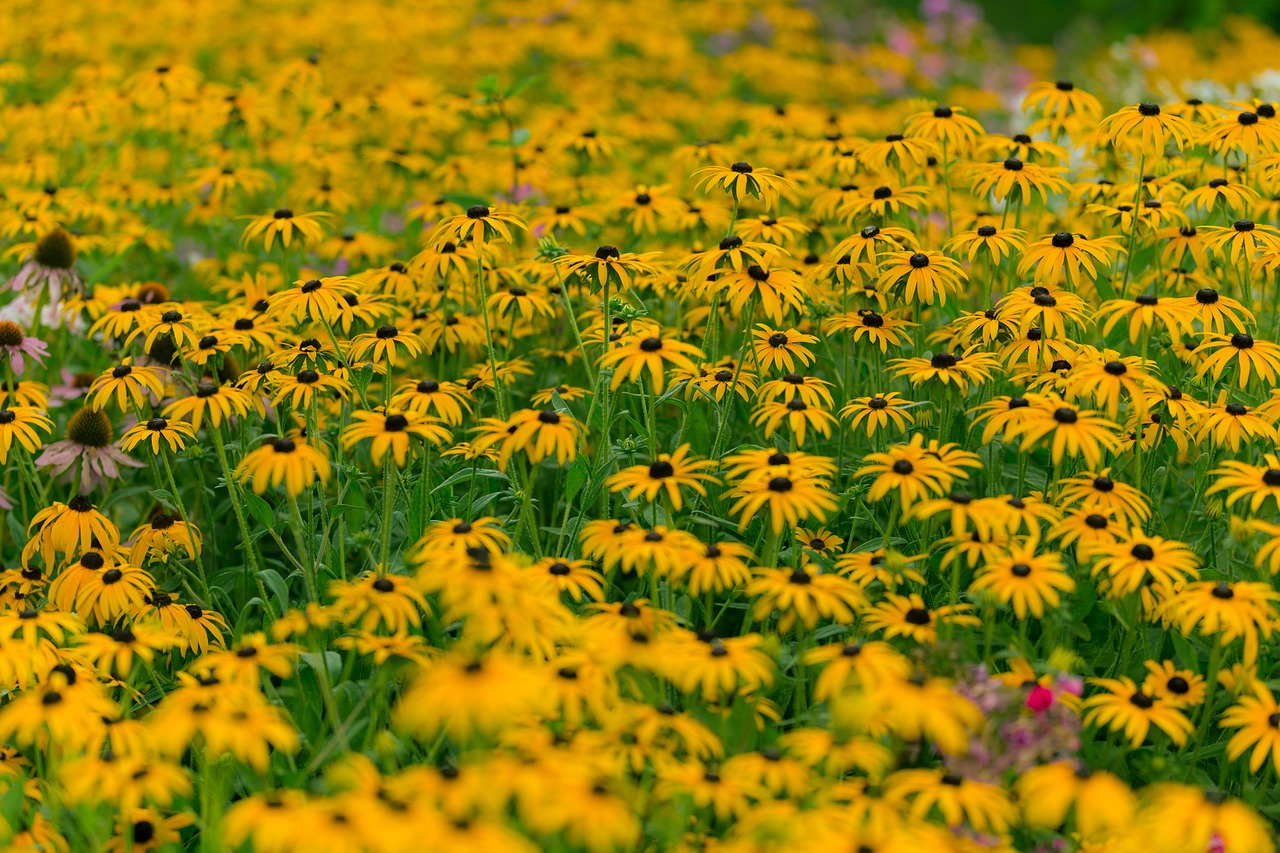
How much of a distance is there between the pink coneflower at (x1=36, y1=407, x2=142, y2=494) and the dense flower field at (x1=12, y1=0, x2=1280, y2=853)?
2 centimetres

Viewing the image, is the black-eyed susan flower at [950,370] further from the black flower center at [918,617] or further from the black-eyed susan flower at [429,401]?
the black-eyed susan flower at [429,401]

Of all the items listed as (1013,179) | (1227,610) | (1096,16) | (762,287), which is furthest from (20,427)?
(1096,16)

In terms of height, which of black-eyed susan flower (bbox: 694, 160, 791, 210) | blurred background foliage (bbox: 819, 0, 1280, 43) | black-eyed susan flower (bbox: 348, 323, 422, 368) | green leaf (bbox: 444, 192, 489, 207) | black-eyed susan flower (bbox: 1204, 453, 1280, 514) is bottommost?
black-eyed susan flower (bbox: 1204, 453, 1280, 514)

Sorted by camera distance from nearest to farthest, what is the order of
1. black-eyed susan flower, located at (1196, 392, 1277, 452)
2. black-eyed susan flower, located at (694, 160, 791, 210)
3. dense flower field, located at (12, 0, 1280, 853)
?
dense flower field, located at (12, 0, 1280, 853) → black-eyed susan flower, located at (1196, 392, 1277, 452) → black-eyed susan flower, located at (694, 160, 791, 210)

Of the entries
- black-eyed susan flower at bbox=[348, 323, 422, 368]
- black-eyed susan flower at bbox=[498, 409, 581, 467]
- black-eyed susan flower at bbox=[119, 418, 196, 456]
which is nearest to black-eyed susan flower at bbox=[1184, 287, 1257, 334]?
black-eyed susan flower at bbox=[498, 409, 581, 467]

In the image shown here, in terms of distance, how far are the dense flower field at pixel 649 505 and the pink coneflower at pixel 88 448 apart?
0.7 inches

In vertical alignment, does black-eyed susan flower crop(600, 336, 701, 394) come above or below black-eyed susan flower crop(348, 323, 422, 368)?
above

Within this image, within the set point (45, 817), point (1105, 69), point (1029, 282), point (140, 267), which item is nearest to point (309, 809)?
point (45, 817)

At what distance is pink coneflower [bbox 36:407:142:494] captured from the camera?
4.64m

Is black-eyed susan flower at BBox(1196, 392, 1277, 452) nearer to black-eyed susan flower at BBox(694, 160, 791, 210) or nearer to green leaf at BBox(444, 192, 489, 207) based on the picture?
black-eyed susan flower at BBox(694, 160, 791, 210)

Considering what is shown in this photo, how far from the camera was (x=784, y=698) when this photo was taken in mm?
3918

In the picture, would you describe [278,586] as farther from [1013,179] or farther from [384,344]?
[1013,179]

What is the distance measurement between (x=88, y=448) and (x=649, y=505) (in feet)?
6.85

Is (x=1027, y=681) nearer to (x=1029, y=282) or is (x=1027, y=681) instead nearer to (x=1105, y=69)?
(x=1029, y=282)
